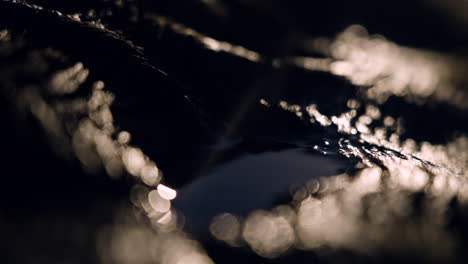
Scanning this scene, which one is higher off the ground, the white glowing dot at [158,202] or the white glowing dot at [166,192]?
the white glowing dot at [166,192]

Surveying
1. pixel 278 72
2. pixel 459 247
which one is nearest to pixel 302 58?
pixel 278 72

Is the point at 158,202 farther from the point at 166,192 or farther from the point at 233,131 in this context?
the point at 233,131

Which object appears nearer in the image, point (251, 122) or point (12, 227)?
point (12, 227)

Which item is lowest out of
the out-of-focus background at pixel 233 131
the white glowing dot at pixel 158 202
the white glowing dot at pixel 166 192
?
the white glowing dot at pixel 158 202

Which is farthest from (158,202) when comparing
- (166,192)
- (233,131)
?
(233,131)

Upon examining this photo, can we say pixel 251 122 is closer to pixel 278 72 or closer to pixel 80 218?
pixel 278 72

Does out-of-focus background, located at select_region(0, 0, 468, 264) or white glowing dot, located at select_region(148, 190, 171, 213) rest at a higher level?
out-of-focus background, located at select_region(0, 0, 468, 264)
